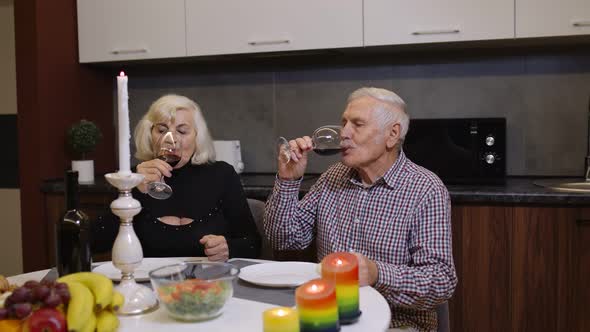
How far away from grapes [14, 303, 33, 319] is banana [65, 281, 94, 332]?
0.20ft

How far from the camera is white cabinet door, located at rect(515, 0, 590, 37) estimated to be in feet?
8.27

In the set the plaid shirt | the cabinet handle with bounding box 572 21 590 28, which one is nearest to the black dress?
the plaid shirt

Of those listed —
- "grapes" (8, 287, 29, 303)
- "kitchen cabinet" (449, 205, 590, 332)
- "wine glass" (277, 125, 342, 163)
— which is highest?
"wine glass" (277, 125, 342, 163)

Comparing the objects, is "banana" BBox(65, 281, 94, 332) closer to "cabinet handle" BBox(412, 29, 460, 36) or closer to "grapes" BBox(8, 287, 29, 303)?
"grapes" BBox(8, 287, 29, 303)

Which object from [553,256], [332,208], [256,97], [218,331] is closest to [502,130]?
[553,256]

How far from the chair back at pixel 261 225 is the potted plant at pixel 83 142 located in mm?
1166

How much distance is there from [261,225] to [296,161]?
0.40 m

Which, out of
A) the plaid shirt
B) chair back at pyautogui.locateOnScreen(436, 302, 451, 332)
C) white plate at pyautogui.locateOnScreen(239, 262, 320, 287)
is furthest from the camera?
chair back at pyautogui.locateOnScreen(436, 302, 451, 332)

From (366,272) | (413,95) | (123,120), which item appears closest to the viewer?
(123,120)

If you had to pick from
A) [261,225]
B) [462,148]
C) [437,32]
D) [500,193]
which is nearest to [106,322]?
[261,225]

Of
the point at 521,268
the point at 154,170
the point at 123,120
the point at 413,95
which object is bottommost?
the point at 521,268

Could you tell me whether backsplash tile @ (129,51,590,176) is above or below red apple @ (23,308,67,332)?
above

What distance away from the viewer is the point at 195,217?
2076 millimetres

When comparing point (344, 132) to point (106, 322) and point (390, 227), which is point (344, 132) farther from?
point (106, 322)
